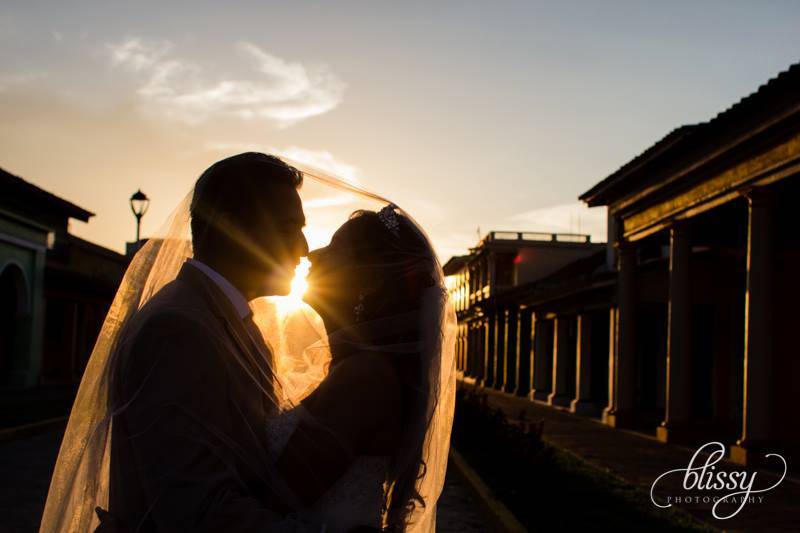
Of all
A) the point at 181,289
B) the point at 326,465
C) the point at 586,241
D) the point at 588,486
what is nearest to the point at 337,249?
the point at 181,289

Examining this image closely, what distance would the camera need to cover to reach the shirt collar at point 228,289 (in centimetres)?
224

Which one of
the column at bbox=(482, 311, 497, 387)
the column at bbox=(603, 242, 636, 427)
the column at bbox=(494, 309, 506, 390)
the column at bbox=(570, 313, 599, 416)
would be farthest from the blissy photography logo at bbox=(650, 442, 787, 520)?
the column at bbox=(482, 311, 497, 387)

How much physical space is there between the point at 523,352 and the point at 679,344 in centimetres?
2375

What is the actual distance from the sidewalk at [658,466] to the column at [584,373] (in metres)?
2.23

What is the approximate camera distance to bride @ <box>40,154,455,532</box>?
1.94 metres

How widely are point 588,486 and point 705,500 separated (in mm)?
1425

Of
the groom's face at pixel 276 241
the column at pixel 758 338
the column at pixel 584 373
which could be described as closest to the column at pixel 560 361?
the column at pixel 584 373

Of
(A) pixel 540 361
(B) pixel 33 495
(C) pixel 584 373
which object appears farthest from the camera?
(A) pixel 540 361

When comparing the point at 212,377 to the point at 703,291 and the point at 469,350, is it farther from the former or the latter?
the point at 469,350

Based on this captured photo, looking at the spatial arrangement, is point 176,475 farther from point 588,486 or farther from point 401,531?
point 588,486

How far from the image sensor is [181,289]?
7.16 ft

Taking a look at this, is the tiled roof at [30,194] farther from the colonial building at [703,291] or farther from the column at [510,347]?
the column at [510,347]

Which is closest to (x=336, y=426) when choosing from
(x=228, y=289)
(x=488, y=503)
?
(x=228, y=289)

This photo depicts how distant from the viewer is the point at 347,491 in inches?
85.8
